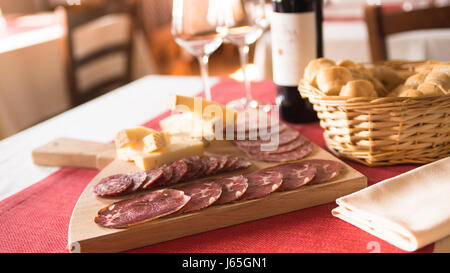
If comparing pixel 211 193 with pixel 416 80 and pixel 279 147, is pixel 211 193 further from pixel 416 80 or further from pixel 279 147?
pixel 416 80

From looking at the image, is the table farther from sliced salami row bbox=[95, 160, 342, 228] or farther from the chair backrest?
sliced salami row bbox=[95, 160, 342, 228]

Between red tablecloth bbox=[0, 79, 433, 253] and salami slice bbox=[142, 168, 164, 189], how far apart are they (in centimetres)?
12

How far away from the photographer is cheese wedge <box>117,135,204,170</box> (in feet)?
2.69

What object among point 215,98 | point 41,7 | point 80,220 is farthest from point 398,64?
point 41,7

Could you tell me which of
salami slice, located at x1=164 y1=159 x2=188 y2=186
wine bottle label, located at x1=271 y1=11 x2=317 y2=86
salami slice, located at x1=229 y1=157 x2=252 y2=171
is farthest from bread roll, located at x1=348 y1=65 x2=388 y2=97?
salami slice, located at x1=164 y1=159 x2=188 y2=186

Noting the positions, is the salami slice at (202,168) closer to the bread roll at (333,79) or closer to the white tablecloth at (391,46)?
the bread roll at (333,79)

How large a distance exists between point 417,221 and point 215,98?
0.85 meters

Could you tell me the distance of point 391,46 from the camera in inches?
78.6

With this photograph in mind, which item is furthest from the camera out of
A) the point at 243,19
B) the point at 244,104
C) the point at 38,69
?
the point at 38,69

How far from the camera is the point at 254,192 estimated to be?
0.71 metres

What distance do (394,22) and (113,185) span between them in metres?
1.29

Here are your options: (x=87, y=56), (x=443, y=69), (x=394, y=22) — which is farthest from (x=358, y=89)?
(x=87, y=56)

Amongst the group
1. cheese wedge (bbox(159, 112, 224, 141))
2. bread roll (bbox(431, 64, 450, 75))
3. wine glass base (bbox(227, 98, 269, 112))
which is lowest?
wine glass base (bbox(227, 98, 269, 112))
